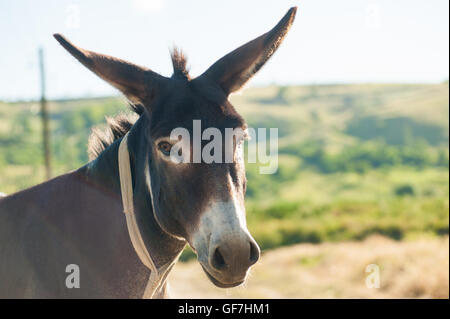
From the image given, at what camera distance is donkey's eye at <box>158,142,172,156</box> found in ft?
9.70

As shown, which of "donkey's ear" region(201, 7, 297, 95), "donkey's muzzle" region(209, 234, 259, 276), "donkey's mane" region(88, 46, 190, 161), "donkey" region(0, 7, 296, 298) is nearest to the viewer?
"donkey's muzzle" region(209, 234, 259, 276)

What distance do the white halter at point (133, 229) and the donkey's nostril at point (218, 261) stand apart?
2.34 ft

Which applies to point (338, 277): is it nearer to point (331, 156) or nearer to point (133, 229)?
point (133, 229)

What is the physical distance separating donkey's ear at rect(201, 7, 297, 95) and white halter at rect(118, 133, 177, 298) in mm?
901

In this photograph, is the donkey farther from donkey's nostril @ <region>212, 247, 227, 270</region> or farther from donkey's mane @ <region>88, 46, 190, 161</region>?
donkey's mane @ <region>88, 46, 190, 161</region>

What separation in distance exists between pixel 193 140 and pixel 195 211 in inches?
18.6

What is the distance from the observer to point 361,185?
63000 mm

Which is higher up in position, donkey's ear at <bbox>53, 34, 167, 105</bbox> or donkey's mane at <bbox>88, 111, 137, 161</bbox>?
donkey's ear at <bbox>53, 34, 167, 105</bbox>

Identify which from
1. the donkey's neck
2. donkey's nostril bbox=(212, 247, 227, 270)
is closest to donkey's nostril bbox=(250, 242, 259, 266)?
donkey's nostril bbox=(212, 247, 227, 270)

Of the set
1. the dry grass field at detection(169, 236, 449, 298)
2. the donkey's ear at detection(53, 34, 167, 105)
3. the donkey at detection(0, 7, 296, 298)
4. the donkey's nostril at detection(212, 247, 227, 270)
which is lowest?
the dry grass field at detection(169, 236, 449, 298)

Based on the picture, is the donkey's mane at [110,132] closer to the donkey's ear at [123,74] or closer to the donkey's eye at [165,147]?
the donkey's ear at [123,74]

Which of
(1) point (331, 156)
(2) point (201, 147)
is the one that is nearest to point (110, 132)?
(2) point (201, 147)

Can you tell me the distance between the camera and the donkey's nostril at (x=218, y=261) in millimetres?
2590
